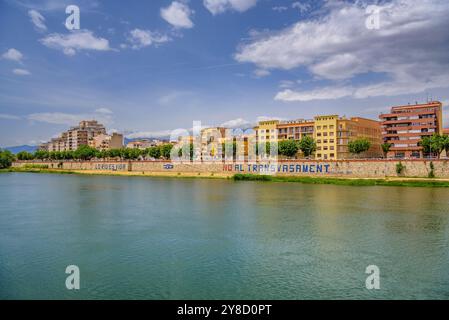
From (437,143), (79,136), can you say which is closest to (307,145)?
(437,143)

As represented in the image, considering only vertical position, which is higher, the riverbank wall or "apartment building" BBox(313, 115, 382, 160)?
"apartment building" BBox(313, 115, 382, 160)

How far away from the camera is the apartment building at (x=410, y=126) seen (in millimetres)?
64125

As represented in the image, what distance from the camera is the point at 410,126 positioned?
65.8 meters

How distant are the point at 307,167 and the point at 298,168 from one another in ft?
5.93

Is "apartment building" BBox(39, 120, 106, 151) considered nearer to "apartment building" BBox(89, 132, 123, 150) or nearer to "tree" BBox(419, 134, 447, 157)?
"apartment building" BBox(89, 132, 123, 150)

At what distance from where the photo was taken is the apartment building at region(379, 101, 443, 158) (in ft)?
210

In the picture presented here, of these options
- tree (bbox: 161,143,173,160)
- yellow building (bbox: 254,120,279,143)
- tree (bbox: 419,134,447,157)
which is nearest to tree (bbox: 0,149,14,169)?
tree (bbox: 161,143,173,160)

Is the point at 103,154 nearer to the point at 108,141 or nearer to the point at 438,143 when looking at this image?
the point at 108,141

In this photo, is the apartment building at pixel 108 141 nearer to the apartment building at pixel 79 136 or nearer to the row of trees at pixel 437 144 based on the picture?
the apartment building at pixel 79 136

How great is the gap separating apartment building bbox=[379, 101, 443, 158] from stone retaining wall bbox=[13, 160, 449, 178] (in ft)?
56.3

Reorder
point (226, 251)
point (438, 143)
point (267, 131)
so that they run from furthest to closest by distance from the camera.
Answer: point (267, 131), point (438, 143), point (226, 251)

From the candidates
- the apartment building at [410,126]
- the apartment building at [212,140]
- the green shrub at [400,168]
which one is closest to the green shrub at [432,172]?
the green shrub at [400,168]

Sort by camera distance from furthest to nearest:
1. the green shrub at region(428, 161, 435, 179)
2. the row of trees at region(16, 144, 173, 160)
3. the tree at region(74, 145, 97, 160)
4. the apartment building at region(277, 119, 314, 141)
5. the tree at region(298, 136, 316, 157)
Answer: the tree at region(74, 145, 97, 160), the row of trees at region(16, 144, 173, 160), the apartment building at region(277, 119, 314, 141), the tree at region(298, 136, 316, 157), the green shrub at region(428, 161, 435, 179)
